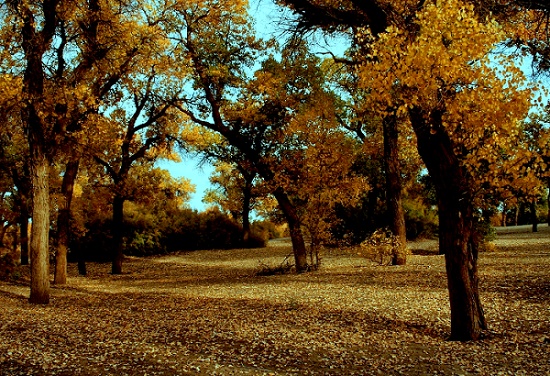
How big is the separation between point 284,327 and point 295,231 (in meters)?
8.51

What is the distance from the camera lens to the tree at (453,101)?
681cm

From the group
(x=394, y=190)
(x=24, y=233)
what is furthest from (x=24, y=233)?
(x=394, y=190)

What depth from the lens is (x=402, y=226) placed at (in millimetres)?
16703

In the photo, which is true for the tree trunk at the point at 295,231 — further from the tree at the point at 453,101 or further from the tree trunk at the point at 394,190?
the tree at the point at 453,101

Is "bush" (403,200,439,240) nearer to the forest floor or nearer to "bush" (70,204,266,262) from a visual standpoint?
"bush" (70,204,266,262)

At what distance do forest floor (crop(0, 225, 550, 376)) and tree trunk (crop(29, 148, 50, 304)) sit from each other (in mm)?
418

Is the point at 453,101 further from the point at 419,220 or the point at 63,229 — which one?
the point at 419,220

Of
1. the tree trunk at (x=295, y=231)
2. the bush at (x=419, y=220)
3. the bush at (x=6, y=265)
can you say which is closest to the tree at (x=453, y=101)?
the tree trunk at (x=295, y=231)

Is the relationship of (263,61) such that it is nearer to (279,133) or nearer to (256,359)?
(279,133)

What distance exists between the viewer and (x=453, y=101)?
23.5 feet

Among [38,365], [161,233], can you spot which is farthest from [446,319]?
[161,233]

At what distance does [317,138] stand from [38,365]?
33.5ft

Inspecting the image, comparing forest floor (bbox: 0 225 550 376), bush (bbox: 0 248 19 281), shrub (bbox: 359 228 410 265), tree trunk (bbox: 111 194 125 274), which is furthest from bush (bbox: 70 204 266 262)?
shrub (bbox: 359 228 410 265)

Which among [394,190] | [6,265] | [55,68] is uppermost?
[55,68]
